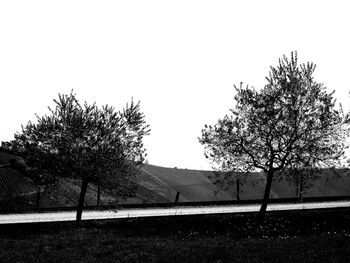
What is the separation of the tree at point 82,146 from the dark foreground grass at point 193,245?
405 centimetres

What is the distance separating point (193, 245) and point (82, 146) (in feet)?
45.9

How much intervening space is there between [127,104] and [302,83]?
1292cm

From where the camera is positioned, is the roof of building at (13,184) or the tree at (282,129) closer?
the tree at (282,129)

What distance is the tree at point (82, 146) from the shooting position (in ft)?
84.5

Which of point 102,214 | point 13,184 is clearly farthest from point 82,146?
point 13,184

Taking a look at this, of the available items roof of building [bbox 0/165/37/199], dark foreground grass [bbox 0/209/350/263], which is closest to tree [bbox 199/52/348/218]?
dark foreground grass [bbox 0/209/350/263]

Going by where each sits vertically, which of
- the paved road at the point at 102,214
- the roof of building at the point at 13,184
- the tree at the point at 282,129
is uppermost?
the tree at the point at 282,129

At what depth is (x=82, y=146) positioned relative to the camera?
87.1 feet

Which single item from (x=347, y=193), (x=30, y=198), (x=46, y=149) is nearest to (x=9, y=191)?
(x=30, y=198)

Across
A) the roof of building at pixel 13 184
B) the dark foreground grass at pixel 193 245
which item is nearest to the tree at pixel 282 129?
the dark foreground grass at pixel 193 245

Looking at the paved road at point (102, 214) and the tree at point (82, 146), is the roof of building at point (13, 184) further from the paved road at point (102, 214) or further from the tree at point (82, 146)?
the tree at point (82, 146)

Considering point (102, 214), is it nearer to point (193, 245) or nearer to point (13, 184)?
point (13, 184)

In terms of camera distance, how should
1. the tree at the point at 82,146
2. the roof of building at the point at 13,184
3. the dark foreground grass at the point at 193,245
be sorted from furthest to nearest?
the roof of building at the point at 13,184 → the tree at the point at 82,146 → the dark foreground grass at the point at 193,245

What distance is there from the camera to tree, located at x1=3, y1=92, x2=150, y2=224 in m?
25.8
